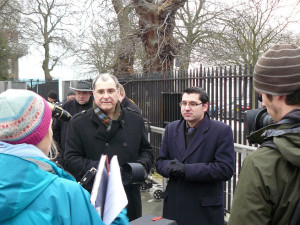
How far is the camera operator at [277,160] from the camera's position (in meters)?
1.36

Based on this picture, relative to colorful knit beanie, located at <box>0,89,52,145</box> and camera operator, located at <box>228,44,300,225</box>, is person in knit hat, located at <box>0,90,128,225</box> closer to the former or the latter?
colorful knit beanie, located at <box>0,89,52,145</box>

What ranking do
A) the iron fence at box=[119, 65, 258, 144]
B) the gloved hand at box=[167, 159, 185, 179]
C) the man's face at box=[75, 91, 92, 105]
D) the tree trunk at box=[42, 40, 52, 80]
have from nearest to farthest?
the gloved hand at box=[167, 159, 185, 179], the iron fence at box=[119, 65, 258, 144], the man's face at box=[75, 91, 92, 105], the tree trunk at box=[42, 40, 52, 80]


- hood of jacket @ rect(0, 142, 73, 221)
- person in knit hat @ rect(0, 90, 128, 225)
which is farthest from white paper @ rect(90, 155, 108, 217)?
hood of jacket @ rect(0, 142, 73, 221)

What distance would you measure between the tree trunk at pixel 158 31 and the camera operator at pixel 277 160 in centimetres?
789

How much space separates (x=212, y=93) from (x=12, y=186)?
4.50 metres

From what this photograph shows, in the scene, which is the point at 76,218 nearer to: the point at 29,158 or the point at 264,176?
the point at 29,158

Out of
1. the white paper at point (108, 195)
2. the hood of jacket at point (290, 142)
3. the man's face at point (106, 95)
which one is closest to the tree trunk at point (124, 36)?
the man's face at point (106, 95)

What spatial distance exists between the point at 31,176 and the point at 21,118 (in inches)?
12.0

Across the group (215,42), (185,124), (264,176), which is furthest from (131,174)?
(215,42)

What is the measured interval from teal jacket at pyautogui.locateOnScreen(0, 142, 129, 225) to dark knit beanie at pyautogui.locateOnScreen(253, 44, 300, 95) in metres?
0.92

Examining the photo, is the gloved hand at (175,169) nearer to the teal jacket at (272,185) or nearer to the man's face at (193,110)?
the man's face at (193,110)

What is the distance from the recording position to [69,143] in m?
3.32

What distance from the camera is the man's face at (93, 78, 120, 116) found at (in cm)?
337

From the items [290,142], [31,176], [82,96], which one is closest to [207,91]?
[82,96]
